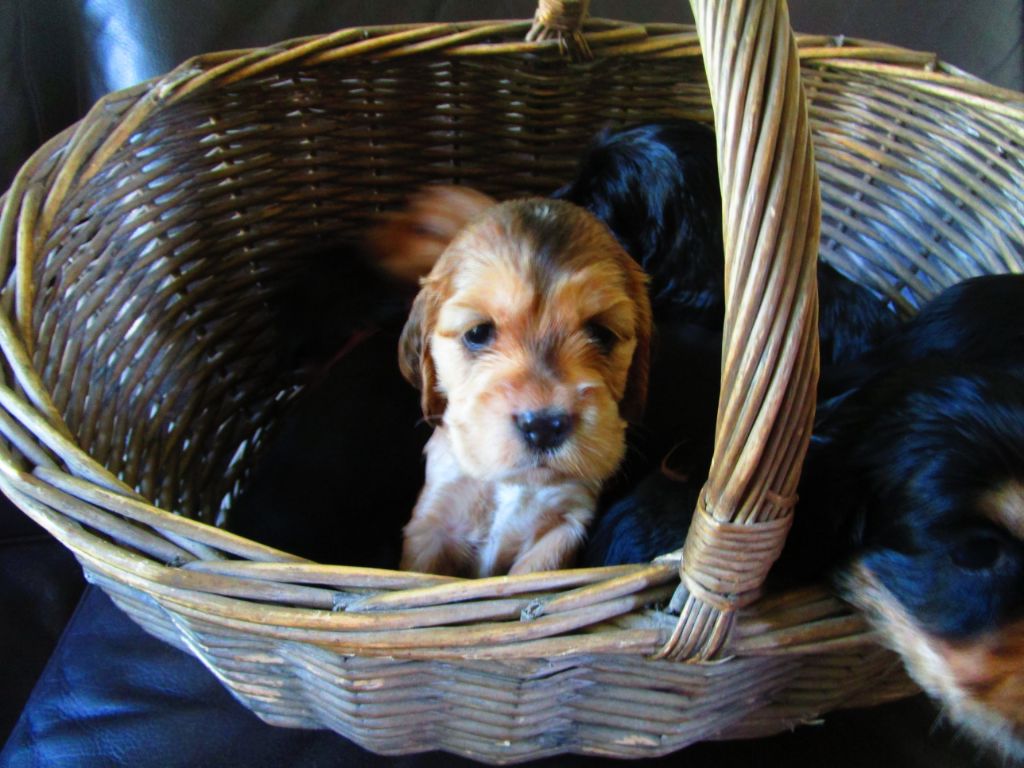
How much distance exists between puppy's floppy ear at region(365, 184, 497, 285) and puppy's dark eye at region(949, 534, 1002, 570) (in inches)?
46.9

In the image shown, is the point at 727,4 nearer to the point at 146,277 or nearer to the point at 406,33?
the point at 406,33

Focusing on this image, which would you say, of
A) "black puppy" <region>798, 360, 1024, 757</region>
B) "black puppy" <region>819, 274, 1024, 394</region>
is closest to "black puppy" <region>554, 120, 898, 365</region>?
"black puppy" <region>819, 274, 1024, 394</region>

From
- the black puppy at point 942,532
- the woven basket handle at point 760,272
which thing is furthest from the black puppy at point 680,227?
the woven basket handle at point 760,272

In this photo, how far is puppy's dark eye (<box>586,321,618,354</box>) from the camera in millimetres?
1347

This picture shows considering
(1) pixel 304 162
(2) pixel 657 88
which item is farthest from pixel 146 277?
(2) pixel 657 88

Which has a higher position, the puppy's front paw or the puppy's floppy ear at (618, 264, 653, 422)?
the puppy's floppy ear at (618, 264, 653, 422)

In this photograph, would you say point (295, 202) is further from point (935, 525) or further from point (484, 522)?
point (935, 525)

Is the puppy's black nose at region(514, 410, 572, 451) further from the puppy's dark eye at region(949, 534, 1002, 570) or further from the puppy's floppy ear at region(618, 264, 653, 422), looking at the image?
the puppy's dark eye at region(949, 534, 1002, 570)

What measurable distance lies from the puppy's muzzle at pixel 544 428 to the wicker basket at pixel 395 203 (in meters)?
0.26

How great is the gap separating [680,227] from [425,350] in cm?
68

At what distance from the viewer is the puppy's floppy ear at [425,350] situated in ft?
4.67

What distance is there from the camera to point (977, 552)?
3.28ft

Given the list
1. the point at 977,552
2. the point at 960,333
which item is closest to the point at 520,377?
the point at 977,552

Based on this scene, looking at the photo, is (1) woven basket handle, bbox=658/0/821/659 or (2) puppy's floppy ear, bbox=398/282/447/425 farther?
(2) puppy's floppy ear, bbox=398/282/447/425
